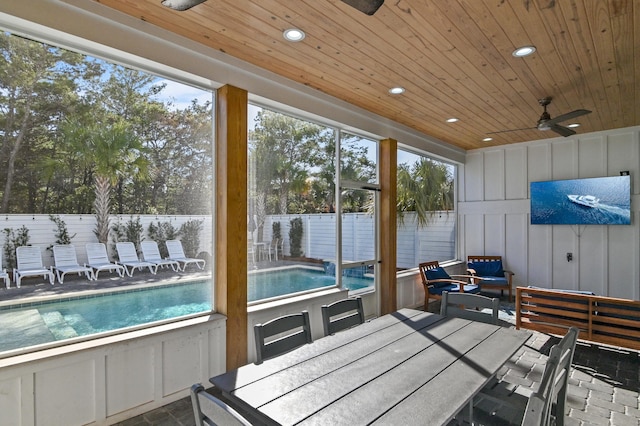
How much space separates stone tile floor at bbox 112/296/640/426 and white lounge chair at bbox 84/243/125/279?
1.08 metres

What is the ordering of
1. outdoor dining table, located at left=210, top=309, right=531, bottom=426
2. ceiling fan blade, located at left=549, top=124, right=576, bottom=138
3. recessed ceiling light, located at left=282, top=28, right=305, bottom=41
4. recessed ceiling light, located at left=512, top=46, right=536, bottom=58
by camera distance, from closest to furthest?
outdoor dining table, located at left=210, top=309, right=531, bottom=426 < recessed ceiling light, located at left=282, top=28, right=305, bottom=41 < recessed ceiling light, located at left=512, top=46, right=536, bottom=58 < ceiling fan blade, located at left=549, top=124, right=576, bottom=138

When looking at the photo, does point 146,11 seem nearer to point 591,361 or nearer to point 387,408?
point 387,408

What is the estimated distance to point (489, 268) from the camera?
629cm

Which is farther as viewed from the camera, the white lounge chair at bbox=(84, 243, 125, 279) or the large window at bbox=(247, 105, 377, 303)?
the large window at bbox=(247, 105, 377, 303)

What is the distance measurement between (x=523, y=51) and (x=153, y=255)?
3502mm

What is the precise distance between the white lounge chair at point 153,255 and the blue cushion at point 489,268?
539 cm

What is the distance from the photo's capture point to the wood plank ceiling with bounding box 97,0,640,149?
2363 mm

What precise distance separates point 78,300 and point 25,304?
286 millimetres

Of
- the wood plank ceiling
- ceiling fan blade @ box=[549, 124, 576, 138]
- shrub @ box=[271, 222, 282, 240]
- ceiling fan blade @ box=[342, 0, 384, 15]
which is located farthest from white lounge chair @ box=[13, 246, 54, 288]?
ceiling fan blade @ box=[549, 124, 576, 138]

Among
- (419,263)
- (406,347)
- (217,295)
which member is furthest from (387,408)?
(419,263)

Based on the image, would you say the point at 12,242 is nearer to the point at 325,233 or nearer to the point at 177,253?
the point at 177,253

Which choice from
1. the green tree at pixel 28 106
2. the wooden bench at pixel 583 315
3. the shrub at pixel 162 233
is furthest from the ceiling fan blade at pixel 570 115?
the green tree at pixel 28 106

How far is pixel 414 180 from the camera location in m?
6.01

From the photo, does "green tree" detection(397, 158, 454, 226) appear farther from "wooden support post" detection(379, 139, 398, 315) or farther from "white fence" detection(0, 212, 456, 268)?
"wooden support post" detection(379, 139, 398, 315)
